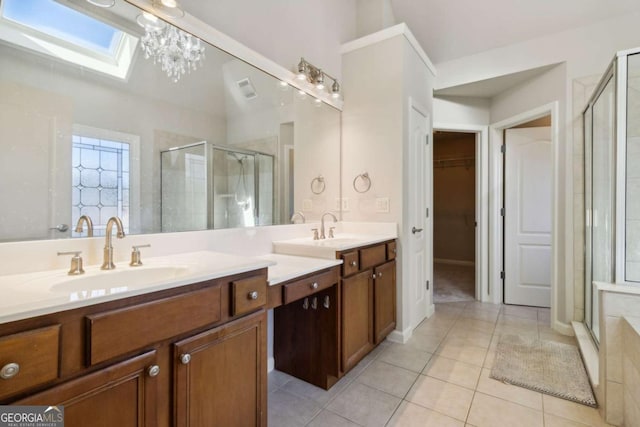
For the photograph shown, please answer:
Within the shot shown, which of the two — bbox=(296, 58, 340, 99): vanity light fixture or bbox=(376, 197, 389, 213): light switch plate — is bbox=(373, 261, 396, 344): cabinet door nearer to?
bbox=(376, 197, 389, 213): light switch plate

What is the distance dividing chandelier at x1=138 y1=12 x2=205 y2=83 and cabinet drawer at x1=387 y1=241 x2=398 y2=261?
5.95ft

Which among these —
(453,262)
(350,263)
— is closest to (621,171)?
(350,263)

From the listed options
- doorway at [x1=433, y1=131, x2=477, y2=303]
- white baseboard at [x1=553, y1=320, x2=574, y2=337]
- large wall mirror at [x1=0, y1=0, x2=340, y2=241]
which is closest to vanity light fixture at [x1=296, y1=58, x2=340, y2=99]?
large wall mirror at [x1=0, y1=0, x2=340, y2=241]

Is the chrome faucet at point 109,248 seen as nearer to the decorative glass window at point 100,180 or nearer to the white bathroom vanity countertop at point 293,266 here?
the decorative glass window at point 100,180

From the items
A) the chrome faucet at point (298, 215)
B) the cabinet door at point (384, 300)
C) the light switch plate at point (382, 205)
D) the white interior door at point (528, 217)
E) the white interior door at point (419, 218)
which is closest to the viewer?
the cabinet door at point (384, 300)

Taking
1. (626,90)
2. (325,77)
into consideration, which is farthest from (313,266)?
(626,90)

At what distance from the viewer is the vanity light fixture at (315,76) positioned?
2.31 meters

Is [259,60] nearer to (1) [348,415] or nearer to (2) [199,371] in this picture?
(2) [199,371]

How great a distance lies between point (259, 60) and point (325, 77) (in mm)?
825

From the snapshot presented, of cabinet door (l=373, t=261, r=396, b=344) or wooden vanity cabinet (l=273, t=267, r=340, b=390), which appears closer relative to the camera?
wooden vanity cabinet (l=273, t=267, r=340, b=390)

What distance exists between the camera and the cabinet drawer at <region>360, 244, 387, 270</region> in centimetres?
205

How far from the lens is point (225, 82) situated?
70.9 inches

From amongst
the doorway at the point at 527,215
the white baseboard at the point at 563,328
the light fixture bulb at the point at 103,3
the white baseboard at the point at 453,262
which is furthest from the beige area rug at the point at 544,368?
the white baseboard at the point at 453,262

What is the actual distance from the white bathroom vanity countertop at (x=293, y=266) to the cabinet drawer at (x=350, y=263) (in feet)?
0.23
